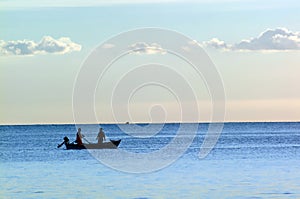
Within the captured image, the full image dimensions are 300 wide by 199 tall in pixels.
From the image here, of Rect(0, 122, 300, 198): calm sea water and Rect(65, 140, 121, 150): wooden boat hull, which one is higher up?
Rect(65, 140, 121, 150): wooden boat hull

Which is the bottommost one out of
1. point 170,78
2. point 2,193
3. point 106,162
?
point 2,193

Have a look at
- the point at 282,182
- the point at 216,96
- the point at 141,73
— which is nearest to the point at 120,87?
the point at 141,73

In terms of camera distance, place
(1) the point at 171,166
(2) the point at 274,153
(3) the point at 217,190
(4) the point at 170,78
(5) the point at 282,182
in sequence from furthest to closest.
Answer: (2) the point at 274,153 → (1) the point at 171,166 → (4) the point at 170,78 → (5) the point at 282,182 → (3) the point at 217,190

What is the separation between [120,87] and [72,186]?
744 cm

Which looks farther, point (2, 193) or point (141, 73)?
point (141, 73)

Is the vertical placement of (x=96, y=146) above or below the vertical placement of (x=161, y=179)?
above

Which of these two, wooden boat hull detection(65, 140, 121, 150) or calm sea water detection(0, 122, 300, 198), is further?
wooden boat hull detection(65, 140, 121, 150)

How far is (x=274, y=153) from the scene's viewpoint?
6122 centimetres

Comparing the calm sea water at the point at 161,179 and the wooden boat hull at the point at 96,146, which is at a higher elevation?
the wooden boat hull at the point at 96,146

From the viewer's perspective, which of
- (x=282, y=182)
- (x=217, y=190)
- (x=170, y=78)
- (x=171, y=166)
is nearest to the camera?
(x=217, y=190)

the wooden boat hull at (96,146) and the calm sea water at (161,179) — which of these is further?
the wooden boat hull at (96,146)

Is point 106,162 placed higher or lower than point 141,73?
lower

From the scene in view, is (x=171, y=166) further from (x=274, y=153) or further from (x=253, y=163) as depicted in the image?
(x=274, y=153)

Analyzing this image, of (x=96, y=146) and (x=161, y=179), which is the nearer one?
(x=161, y=179)
